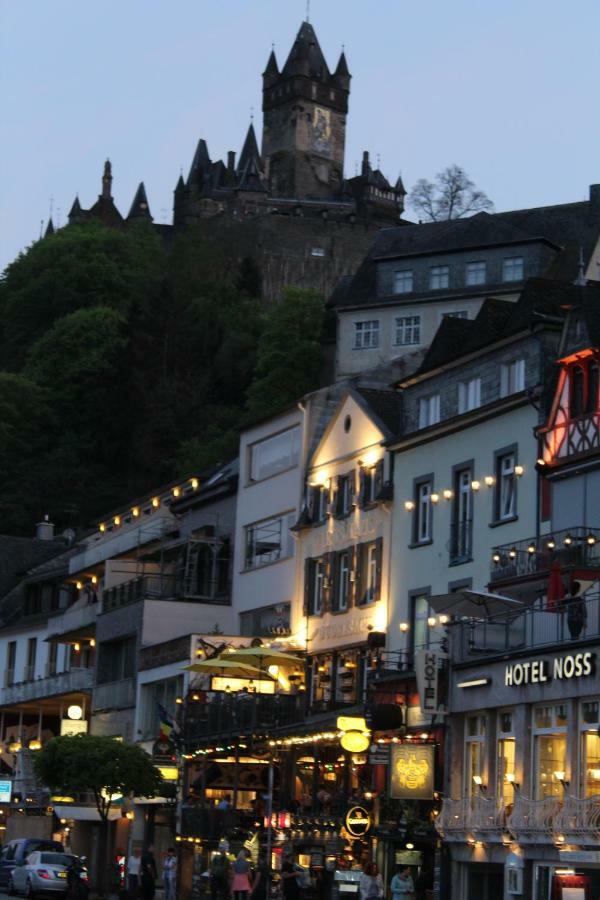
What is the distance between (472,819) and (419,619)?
10273 mm

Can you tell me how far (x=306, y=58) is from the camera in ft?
614

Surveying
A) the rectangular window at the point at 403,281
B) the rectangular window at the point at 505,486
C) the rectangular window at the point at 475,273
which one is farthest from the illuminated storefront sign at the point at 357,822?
the rectangular window at the point at 403,281

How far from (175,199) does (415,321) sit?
99.9 meters

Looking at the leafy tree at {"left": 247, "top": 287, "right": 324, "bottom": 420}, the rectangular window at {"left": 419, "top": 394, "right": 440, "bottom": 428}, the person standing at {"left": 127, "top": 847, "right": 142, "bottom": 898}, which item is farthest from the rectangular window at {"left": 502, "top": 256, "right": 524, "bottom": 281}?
the person standing at {"left": 127, "top": 847, "right": 142, "bottom": 898}

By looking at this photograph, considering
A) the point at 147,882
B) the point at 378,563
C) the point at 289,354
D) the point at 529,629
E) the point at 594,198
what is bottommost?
the point at 147,882

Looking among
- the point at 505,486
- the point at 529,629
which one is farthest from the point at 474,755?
the point at 505,486

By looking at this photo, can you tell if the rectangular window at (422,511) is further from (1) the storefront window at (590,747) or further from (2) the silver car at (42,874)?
(1) the storefront window at (590,747)

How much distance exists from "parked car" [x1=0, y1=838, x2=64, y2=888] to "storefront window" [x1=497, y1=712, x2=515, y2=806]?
1747 cm

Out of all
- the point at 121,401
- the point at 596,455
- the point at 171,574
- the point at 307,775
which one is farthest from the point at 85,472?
the point at 596,455

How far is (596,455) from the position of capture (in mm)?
Answer: 36188

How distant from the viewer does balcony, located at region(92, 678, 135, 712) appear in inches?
2238

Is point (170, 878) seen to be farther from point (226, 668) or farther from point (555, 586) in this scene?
point (555, 586)

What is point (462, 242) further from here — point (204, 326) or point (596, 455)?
point (596, 455)

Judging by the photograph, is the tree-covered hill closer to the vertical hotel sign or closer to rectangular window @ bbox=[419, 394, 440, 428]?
rectangular window @ bbox=[419, 394, 440, 428]
